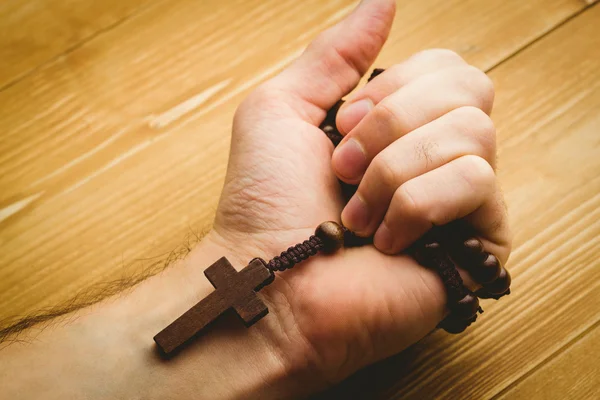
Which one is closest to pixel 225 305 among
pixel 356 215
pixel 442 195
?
pixel 356 215

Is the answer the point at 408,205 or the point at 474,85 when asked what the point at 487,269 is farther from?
the point at 474,85

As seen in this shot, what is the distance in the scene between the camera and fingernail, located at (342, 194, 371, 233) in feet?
2.60

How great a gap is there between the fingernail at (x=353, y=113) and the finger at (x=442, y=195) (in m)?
0.18

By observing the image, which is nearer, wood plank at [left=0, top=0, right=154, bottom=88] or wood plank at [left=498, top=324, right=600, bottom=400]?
wood plank at [left=498, top=324, right=600, bottom=400]

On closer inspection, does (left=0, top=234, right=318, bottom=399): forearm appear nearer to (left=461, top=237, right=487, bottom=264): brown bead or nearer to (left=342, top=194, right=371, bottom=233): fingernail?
(left=342, top=194, right=371, bottom=233): fingernail

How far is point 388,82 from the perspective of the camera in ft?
2.85

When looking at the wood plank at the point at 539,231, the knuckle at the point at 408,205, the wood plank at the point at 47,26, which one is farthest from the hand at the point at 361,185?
the wood plank at the point at 47,26

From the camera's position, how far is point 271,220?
85 cm

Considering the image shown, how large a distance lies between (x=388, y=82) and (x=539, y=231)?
0.40 m

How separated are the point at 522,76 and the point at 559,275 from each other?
0.42m

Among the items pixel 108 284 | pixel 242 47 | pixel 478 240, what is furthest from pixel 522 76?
pixel 108 284

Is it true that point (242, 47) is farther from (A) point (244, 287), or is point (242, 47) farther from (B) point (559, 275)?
(B) point (559, 275)

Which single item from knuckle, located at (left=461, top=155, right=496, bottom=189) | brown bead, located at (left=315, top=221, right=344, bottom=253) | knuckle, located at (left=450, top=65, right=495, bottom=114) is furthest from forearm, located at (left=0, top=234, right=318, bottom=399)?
knuckle, located at (left=450, top=65, right=495, bottom=114)

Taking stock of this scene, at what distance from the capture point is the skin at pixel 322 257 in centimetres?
76
